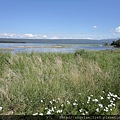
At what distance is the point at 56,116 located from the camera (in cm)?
299

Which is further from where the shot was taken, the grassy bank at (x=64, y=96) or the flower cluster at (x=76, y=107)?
the grassy bank at (x=64, y=96)

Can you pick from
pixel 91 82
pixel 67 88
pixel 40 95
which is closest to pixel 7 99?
pixel 40 95

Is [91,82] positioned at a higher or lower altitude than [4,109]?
higher

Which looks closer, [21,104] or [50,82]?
[21,104]

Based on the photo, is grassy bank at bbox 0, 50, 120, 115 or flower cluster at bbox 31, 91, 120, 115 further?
grassy bank at bbox 0, 50, 120, 115

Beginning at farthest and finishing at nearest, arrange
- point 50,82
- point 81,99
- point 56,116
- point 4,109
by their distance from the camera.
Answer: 1. point 50,82
2. point 81,99
3. point 4,109
4. point 56,116

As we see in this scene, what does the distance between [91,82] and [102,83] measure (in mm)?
362

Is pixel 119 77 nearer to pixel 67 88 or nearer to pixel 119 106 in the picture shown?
pixel 119 106

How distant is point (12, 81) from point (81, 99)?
231 centimetres

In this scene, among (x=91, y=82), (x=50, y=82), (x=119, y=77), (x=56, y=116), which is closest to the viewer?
(x=56, y=116)

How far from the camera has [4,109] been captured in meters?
3.35

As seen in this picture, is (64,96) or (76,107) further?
(64,96)

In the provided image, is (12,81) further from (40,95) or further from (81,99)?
(81,99)

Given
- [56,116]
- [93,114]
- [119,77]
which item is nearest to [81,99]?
[93,114]
